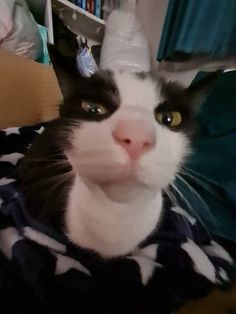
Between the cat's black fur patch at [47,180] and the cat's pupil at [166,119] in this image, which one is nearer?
the cat's pupil at [166,119]

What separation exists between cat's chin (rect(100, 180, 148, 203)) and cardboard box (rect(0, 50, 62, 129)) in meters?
0.68

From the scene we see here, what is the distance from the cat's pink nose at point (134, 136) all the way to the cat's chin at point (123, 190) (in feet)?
0.13

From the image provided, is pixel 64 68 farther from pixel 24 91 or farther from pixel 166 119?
pixel 24 91

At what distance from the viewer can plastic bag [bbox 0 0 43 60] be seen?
1.19 meters

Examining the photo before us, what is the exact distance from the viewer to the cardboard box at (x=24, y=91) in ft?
3.45

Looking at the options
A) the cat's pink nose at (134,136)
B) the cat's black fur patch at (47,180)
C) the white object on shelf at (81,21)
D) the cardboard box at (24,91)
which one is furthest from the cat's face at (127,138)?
the white object on shelf at (81,21)

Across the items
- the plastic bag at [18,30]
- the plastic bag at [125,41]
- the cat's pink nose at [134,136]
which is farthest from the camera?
the plastic bag at [125,41]

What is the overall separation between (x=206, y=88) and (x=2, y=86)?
74 cm

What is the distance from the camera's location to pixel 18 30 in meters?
1.23

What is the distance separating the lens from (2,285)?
0.43 m

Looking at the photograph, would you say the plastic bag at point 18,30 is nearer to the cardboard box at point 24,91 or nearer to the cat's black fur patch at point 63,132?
the cardboard box at point 24,91

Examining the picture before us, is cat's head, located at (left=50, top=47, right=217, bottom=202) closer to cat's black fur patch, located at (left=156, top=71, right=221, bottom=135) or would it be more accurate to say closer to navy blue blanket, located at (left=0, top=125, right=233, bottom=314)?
cat's black fur patch, located at (left=156, top=71, right=221, bottom=135)

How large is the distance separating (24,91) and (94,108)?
2.61 ft

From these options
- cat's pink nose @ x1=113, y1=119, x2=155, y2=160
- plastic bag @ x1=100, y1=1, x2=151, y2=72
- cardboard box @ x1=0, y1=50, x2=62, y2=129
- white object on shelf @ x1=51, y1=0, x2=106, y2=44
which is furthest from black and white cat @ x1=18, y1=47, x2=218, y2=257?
white object on shelf @ x1=51, y1=0, x2=106, y2=44
